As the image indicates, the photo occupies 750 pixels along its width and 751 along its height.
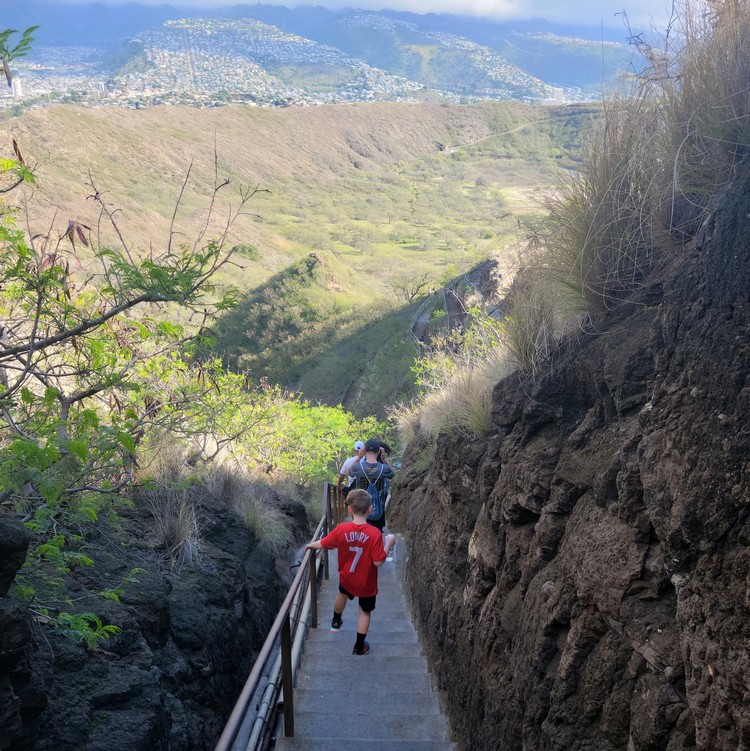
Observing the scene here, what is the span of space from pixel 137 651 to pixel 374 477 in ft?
12.9

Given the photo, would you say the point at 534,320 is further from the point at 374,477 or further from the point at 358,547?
the point at 374,477

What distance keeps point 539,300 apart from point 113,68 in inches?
7642

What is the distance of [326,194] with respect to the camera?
88688 mm

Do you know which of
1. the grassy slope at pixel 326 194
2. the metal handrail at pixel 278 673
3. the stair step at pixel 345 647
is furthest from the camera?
the grassy slope at pixel 326 194

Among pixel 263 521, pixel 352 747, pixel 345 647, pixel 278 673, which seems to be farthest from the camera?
pixel 263 521

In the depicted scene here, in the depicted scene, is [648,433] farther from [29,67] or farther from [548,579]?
[29,67]

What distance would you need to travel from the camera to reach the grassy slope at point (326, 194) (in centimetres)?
4409

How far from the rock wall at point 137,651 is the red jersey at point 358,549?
53.7 inches

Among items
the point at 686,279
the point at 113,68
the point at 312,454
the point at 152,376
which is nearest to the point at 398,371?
the point at 312,454

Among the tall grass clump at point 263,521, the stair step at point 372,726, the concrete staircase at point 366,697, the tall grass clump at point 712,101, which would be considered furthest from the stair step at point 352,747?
the tall grass clump at point 263,521

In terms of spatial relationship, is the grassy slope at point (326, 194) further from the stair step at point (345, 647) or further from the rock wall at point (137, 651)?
the rock wall at point (137, 651)

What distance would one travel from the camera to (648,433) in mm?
3115

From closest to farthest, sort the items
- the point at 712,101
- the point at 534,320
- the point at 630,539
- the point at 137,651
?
the point at 630,539
the point at 712,101
the point at 137,651
the point at 534,320

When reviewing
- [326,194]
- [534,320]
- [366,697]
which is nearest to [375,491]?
[366,697]
